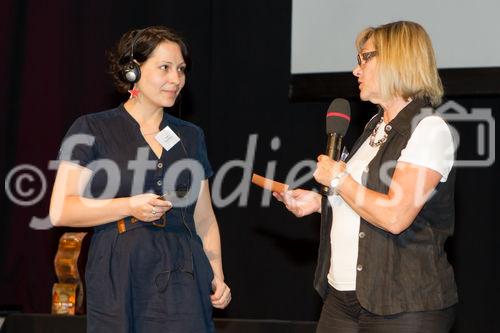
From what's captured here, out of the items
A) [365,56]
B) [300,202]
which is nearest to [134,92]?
[300,202]

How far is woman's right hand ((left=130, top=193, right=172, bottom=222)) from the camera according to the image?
236cm

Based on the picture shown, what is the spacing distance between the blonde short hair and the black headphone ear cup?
2.71 ft

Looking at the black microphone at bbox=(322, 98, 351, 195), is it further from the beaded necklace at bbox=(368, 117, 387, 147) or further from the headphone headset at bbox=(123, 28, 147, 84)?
the headphone headset at bbox=(123, 28, 147, 84)

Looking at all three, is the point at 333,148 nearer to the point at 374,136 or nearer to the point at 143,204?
the point at 374,136

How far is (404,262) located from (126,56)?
119 centimetres

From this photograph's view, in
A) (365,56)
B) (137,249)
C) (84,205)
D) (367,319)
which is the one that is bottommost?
(367,319)

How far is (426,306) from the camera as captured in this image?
7.31 ft

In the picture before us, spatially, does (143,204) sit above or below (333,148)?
below

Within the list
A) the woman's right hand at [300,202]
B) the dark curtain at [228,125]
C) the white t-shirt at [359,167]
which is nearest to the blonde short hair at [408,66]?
the white t-shirt at [359,167]

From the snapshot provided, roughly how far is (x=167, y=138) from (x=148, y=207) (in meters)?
0.37

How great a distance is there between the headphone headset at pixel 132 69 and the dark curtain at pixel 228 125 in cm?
199

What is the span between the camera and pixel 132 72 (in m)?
2.70

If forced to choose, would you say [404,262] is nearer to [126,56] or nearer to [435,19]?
[126,56]

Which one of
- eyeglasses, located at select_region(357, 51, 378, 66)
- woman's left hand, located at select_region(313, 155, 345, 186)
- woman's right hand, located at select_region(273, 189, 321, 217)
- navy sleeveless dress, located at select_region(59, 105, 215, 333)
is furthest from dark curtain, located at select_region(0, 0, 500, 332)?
woman's left hand, located at select_region(313, 155, 345, 186)
